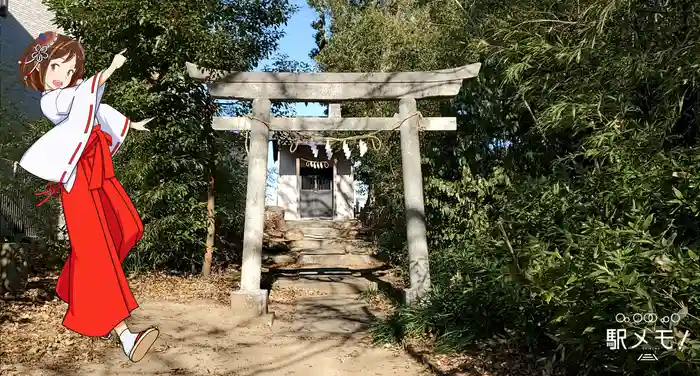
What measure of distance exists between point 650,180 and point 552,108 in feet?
4.21

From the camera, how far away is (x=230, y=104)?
814cm

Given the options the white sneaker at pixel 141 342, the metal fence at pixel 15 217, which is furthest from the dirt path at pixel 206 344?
the metal fence at pixel 15 217

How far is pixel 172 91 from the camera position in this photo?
6.79 m

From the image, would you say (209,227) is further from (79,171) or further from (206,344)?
(79,171)

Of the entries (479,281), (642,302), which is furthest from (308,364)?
(642,302)

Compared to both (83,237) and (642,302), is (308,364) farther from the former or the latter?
(642,302)

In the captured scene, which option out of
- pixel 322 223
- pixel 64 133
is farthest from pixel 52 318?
pixel 322 223

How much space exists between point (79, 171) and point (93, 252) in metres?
0.51

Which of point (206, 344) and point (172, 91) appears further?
point (172, 91)

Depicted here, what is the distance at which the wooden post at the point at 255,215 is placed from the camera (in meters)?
5.92

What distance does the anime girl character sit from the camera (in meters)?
3.08

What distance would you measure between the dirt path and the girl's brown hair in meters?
2.02

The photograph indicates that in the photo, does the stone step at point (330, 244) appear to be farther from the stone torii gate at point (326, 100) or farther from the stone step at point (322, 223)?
the stone torii gate at point (326, 100)

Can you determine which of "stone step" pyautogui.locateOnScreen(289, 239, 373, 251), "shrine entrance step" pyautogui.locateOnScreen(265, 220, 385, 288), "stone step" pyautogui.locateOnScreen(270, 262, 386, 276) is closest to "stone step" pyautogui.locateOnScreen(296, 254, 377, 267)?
"shrine entrance step" pyautogui.locateOnScreen(265, 220, 385, 288)
